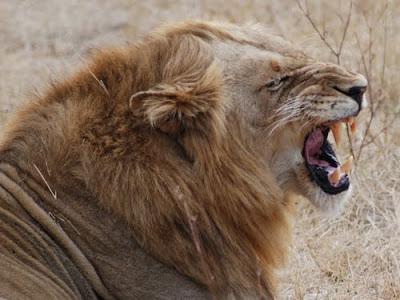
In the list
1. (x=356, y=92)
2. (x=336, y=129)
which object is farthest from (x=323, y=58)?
(x=356, y=92)

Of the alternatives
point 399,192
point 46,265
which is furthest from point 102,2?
point 46,265

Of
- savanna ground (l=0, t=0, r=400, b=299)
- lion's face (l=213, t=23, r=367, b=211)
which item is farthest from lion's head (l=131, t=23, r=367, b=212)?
savanna ground (l=0, t=0, r=400, b=299)

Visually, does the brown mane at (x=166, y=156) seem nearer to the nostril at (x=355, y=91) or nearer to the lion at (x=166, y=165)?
the lion at (x=166, y=165)

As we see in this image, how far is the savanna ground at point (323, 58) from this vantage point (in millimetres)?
4766

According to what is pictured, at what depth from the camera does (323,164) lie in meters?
3.94

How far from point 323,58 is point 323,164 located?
3390mm

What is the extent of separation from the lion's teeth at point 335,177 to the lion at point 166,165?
60 mm

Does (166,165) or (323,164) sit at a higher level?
(166,165)

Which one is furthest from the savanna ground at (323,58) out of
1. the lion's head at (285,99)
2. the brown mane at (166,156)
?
the lion's head at (285,99)

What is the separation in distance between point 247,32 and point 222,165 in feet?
1.96

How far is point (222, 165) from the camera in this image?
3.69 meters

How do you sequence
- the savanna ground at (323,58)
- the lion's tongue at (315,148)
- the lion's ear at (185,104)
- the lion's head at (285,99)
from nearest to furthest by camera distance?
1. the lion's ear at (185,104)
2. the lion's head at (285,99)
3. the lion's tongue at (315,148)
4. the savanna ground at (323,58)

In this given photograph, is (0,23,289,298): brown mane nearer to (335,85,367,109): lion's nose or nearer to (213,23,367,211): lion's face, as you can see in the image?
(213,23,367,211): lion's face

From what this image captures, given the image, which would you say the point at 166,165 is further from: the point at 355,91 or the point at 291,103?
the point at 355,91
